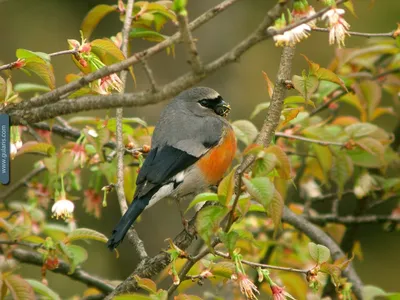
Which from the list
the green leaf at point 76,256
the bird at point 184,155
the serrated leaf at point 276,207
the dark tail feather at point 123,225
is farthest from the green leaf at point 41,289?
the serrated leaf at point 276,207

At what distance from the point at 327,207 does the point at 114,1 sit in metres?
3.55

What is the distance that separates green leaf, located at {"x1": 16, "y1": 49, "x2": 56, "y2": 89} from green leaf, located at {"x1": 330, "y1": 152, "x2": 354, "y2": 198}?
1.62 m

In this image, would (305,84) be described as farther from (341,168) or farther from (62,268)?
(62,268)

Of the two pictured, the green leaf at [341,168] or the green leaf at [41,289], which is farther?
the green leaf at [341,168]

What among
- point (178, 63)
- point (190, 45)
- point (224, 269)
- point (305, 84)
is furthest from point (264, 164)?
point (178, 63)

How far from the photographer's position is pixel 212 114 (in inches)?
165

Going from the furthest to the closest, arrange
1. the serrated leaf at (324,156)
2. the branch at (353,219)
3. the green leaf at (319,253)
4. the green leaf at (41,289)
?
the branch at (353,219) → the serrated leaf at (324,156) → the green leaf at (41,289) → the green leaf at (319,253)

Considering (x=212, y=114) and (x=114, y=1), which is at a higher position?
(x=212, y=114)

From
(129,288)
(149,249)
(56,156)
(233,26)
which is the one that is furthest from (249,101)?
(129,288)

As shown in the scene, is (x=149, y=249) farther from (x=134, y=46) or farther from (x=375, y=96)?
(x=375, y=96)

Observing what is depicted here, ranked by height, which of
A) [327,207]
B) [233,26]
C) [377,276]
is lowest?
[377,276]

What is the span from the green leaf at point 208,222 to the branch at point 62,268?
4.85ft

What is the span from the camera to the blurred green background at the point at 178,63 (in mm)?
6035

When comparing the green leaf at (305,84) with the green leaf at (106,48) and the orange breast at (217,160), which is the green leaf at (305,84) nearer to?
the green leaf at (106,48)
